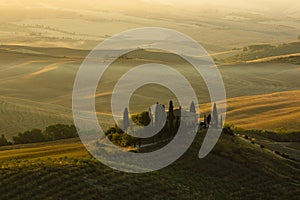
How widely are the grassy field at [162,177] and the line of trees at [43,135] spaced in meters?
9.10

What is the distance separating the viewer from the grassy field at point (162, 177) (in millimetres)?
19750

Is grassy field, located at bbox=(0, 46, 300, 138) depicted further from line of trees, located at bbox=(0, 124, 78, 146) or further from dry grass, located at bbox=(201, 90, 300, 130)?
line of trees, located at bbox=(0, 124, 78, 146)

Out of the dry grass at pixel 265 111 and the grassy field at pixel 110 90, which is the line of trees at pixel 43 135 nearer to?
the grassy field at pixel 110 90

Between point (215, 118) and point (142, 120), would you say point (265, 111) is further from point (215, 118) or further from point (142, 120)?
point (142, 120)

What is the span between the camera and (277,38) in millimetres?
199000

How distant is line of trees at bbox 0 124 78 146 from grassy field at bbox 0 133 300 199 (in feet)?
29.9

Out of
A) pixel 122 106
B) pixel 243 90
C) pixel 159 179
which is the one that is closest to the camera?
pixel 159 179

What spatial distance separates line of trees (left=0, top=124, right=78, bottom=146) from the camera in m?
38.3

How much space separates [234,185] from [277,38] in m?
184

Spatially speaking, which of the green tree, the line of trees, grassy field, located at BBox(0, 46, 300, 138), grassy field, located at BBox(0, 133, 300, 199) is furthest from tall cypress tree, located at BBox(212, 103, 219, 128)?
grassy field, located at BBox(0, 46, 300, 138)

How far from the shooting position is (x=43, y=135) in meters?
39.7

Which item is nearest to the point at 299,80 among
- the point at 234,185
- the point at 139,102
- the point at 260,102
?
the point at 260,102

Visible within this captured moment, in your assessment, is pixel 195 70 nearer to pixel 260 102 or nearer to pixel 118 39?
pixel 260 102

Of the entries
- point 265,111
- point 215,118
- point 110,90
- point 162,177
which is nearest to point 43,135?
point 215,118
